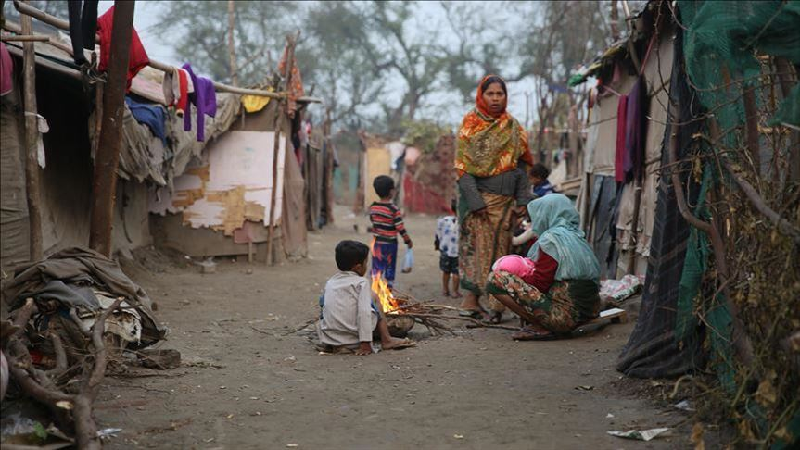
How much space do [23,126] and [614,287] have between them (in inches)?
223

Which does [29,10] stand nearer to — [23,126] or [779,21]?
[23,126]

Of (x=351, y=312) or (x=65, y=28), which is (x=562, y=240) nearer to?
(x=351, y=312)

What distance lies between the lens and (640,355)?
507 cm

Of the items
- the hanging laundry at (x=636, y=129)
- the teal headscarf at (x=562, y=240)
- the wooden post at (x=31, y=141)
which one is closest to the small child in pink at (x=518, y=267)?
the teal headscarf at (x=562, y=240)

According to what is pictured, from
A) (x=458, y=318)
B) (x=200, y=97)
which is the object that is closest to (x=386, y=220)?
(x=458, y=318)

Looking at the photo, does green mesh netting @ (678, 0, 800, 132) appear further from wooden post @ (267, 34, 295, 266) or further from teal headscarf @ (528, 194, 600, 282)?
wooden post @ (267, 34, 295, 266)

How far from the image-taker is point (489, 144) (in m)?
8.02

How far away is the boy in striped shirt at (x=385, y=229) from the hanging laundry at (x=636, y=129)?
256 centimetres

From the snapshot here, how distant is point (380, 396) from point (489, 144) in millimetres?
3707

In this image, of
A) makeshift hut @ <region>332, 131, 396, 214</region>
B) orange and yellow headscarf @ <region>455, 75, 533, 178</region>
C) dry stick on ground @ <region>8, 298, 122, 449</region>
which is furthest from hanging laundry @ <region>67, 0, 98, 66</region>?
makeshift hut @ <region>332, 131, 396, 214</region>

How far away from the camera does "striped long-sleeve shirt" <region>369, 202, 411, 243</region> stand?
9016 mm

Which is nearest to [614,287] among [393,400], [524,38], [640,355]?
[640,355]

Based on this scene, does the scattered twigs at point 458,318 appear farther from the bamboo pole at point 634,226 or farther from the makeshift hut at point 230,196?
the makeshift hut at point 230,196

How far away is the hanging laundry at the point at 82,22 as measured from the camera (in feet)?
18.4
